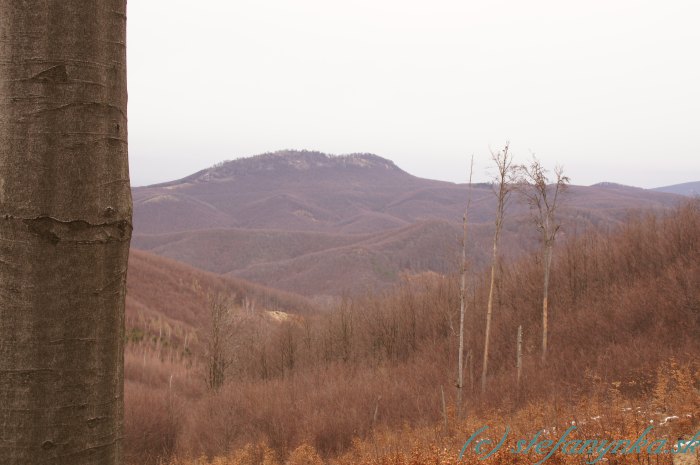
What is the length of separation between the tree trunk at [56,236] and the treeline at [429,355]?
11.3m

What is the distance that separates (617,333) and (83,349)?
71.1 feet

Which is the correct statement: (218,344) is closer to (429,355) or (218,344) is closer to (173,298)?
(429,355)

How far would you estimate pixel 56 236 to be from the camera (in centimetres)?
139

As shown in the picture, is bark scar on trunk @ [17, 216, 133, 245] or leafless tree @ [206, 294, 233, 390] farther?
leafless tree @ [206, 294, 233, 390]

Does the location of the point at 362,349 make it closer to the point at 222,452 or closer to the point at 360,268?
the point at 222,452

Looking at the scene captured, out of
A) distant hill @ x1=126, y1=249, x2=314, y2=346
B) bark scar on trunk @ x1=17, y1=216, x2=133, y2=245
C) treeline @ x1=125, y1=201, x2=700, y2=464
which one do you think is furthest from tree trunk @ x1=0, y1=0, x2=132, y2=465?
distant hill @ x1=126, y1=249, x2=314, y2=346

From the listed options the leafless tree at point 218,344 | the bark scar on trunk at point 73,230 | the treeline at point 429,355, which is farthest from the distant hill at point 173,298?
the bark scar on trunk at point 73,230

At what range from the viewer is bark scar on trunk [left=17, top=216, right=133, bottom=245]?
4.52 ft

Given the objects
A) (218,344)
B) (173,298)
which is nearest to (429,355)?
(218,344)

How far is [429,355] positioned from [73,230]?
27.4 m

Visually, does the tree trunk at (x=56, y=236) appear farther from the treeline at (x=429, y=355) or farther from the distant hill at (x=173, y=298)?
the distant hill at (x=173, y=298)

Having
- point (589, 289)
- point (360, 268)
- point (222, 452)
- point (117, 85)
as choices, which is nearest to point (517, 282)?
point (589, 289)

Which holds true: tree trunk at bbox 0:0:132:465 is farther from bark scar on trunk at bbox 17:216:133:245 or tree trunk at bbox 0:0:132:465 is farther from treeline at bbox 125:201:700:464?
treeline at bbox 125:201:700:464

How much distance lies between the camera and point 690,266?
70.6 feet
